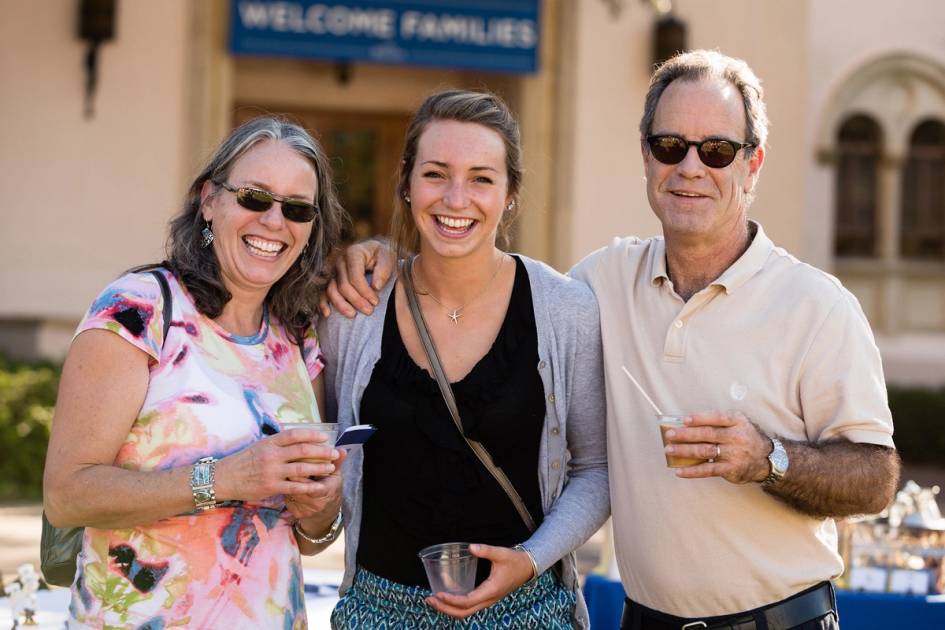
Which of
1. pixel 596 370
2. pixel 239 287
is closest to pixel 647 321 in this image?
pixel 596 370

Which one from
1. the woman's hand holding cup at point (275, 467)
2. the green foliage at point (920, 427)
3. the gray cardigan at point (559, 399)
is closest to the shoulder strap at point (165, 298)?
the woman's hand holding cup at point (275, 467)

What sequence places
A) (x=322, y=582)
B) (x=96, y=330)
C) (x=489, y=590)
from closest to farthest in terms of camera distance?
(x=96, y=330), (x=489, y=590), (x=322, y=582)

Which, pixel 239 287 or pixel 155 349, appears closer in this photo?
pixel 155 349

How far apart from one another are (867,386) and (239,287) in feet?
5.02

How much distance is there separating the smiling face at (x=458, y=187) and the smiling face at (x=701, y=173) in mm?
421

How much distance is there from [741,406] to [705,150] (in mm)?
660

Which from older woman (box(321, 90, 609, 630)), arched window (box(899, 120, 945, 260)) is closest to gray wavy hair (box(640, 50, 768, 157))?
older woman (box(321, 90, 609, 630))

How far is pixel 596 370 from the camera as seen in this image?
3.33 m

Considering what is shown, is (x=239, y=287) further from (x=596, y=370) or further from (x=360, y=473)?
(x=596, y=370)

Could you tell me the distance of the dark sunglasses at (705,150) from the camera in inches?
124

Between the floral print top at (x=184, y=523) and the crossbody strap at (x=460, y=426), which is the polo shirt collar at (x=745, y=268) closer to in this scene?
the crossbody strap at (x=460, y=426)

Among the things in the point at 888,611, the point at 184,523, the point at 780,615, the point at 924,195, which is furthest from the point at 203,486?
the point at 924,195

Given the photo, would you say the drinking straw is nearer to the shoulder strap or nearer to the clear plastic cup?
the clear plastic cup

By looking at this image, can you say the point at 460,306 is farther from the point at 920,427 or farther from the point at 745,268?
the point at 920,427
